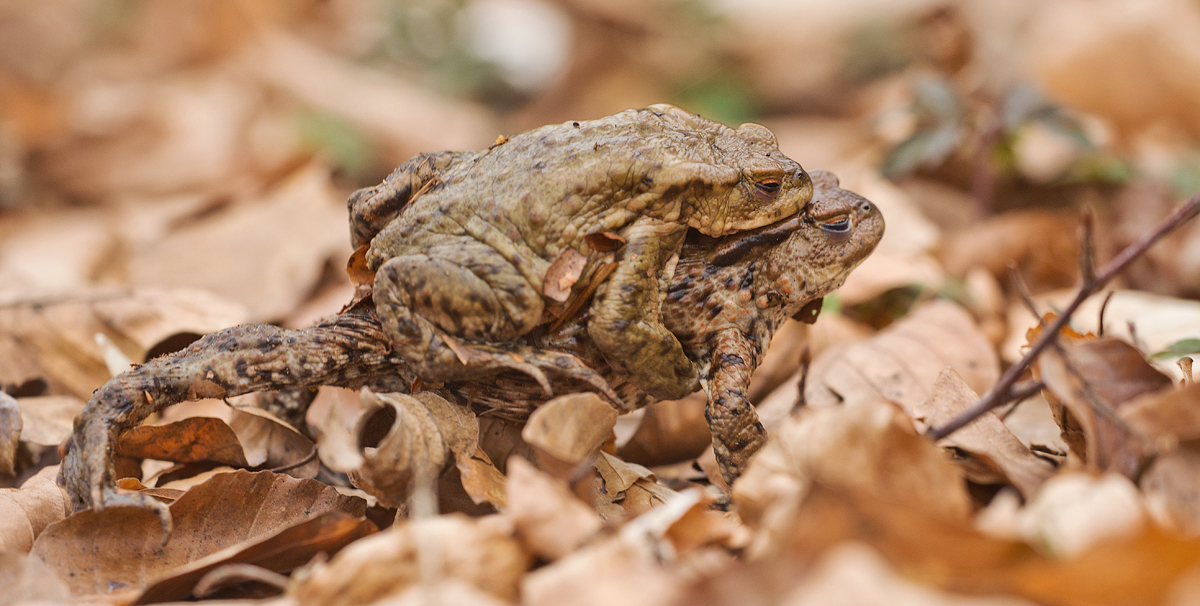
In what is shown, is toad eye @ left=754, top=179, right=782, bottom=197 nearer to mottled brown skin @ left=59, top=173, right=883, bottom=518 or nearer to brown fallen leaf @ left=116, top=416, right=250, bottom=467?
mottled brown skin @ left=59, top=173, right=883, bottom=518

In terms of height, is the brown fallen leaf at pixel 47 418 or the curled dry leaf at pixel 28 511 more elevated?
the brown fallen leaf at pixel 47 418

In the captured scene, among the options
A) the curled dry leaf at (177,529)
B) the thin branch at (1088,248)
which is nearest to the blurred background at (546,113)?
the curled dry leaf at (177,529)

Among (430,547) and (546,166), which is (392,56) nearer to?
(546,166)

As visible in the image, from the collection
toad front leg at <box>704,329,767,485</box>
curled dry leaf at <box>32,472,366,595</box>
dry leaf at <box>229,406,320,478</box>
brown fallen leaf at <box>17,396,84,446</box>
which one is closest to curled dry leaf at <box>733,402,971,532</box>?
toad front leg at <box>704,329,767,485</box>

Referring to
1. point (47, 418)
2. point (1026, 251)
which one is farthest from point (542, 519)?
point (1026, 251)

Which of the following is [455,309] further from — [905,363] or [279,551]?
[905,363]

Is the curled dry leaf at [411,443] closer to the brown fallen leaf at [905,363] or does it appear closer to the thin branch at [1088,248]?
the brown fallen leaf at [905,363]
